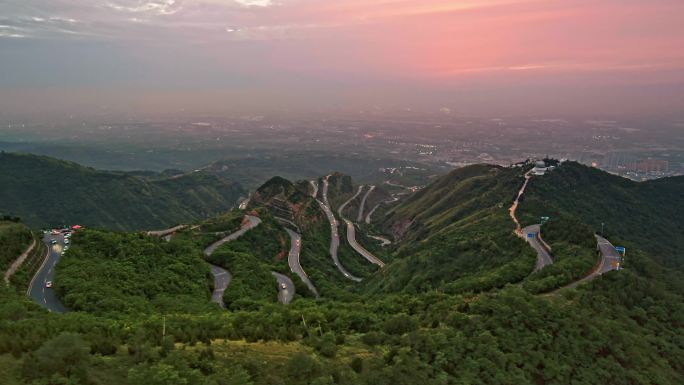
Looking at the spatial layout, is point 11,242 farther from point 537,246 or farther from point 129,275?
point 537,246

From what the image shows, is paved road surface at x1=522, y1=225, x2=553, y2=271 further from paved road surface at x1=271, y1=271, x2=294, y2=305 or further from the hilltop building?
the hilltop building

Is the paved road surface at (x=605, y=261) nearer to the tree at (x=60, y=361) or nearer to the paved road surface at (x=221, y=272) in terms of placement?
the paved road surface at (x=221, y=272)

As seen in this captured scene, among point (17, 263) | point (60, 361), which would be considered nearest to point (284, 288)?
point (17, 263)

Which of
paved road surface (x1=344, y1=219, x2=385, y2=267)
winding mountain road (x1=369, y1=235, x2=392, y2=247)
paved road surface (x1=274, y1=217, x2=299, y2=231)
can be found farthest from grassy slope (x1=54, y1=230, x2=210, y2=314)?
winding mountain road (x1=369, y1=235, x2=392, y2=247)

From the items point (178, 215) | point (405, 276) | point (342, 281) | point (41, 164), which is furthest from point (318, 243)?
point (41, 164)

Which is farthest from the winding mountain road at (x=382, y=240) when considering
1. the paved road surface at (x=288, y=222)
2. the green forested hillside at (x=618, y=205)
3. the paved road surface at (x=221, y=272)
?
the paved road surface at (x=221, y=272)

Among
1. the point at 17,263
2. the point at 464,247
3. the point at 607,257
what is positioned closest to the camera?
the point at 17,263

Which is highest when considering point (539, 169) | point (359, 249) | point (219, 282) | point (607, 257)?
point (539, 169)
